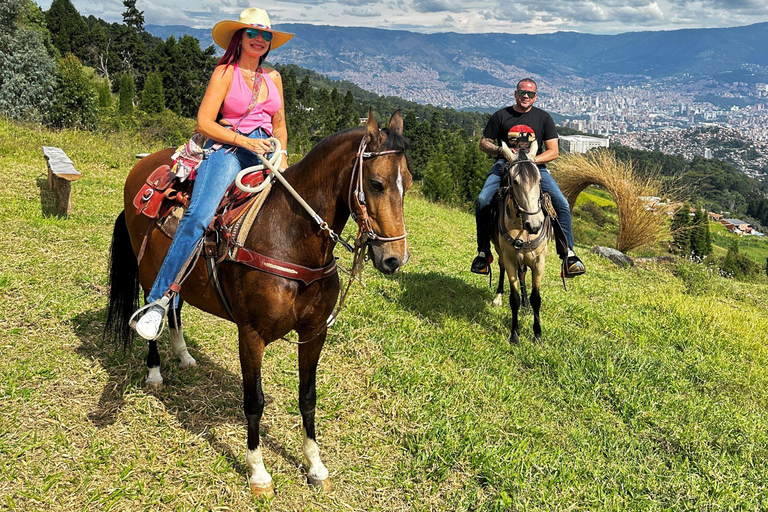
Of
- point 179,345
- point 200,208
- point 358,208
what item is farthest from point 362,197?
point 179,345

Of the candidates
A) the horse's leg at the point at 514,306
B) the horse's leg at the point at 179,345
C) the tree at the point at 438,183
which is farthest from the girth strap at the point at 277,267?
the tree at the point at 438,183

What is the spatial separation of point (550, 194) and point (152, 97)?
4901cm

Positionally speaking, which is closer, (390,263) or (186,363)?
(390,263)

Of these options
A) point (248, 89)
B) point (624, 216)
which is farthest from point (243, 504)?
point (624, 216)

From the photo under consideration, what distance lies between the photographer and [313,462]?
3.41 metres

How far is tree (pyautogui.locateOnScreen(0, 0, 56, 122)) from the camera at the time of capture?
69.6ft

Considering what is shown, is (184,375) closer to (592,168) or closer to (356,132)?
(356,132)

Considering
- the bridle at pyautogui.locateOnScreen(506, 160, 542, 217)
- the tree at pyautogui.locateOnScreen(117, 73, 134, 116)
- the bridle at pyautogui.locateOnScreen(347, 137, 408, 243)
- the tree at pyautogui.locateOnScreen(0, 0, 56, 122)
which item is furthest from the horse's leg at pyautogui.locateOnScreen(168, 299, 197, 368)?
the tree at pyautogui.locateOnScreen(117, 73, 134, 116)

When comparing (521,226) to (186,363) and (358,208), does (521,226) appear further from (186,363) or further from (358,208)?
(186,363)

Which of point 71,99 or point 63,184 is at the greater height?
point 71,99

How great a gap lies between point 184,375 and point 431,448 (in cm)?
236

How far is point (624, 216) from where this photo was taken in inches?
590

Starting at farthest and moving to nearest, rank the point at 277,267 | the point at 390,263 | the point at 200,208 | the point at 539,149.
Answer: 1. the point at 539,149
2. the point at 200,208
3. the point at 277,267
4. the point at 390,263

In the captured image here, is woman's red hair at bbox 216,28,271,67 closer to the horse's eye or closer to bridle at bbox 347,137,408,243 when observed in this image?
bridle at bbox 347,137,408,243
